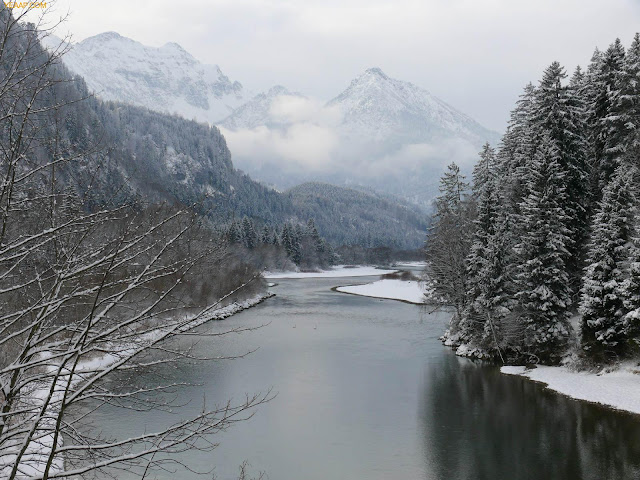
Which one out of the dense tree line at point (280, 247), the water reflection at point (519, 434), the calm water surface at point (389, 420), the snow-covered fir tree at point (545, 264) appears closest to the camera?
the water reflection at point (519, 434)

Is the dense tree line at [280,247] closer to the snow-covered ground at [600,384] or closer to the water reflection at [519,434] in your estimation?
the snow-covered ground at [600,384]

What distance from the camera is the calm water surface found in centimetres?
1858

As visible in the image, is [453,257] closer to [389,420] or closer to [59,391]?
[389,420]

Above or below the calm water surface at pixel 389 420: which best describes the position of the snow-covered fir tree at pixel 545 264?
above

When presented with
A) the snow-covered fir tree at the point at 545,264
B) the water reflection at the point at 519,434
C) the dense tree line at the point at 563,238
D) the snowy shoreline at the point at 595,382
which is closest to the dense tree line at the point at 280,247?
the dense tree line at the point at 563,238

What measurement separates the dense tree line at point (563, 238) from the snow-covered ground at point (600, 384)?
119 cm

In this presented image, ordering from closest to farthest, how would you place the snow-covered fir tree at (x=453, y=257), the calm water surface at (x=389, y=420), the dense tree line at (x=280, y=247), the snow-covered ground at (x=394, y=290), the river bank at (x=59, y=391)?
the river bank at (x=59, y=391) → the calm water surface at (x=389, y=420) → the snow-covered fir tree at (x=453, y=257) → the snow-covered ground at (x=394, y=290) → the dense tree line at (x=280, y=247)

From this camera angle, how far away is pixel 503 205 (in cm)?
3703

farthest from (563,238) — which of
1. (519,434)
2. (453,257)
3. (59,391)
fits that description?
(59,391)

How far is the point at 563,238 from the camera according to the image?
31.3 m

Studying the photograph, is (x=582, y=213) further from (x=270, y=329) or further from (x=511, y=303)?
(x=270, y=329)

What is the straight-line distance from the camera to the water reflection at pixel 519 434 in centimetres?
1839

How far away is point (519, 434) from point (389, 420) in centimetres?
Answer: 543

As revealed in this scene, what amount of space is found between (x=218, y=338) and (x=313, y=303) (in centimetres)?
2341
